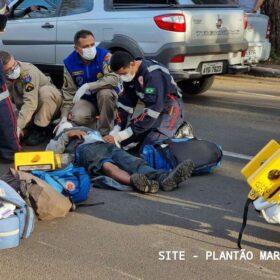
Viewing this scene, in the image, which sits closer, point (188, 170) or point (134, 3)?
point (188, 170)

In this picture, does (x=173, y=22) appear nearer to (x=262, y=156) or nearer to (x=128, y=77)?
(x=128, y=77)

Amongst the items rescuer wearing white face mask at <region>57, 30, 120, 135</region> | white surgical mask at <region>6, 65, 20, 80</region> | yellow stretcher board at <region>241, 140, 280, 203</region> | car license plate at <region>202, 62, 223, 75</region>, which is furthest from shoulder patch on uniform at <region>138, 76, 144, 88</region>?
car license plate at <region>202, 62, 223, 75</region>

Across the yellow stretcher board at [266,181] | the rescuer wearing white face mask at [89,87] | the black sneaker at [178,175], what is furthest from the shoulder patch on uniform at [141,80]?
the yellow stretcher board at [266,181]

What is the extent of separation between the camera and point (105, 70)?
6953 mm

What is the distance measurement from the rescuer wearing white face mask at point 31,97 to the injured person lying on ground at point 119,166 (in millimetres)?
993

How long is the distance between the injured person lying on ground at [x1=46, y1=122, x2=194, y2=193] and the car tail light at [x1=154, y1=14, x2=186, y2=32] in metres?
2.89

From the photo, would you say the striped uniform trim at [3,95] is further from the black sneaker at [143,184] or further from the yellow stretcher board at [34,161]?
the black sneaker at [143,184]

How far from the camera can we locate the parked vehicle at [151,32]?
8391 mm

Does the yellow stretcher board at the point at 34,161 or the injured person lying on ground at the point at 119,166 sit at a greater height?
the yellow stretcher board at the point at 34,161

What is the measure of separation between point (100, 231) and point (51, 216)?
38cm

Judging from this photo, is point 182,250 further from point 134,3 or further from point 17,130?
point 134,3

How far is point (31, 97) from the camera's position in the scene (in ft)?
22.1

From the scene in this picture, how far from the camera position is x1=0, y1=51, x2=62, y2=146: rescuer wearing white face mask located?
21.9 feet

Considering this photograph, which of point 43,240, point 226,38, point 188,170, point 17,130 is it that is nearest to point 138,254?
point 43,240
